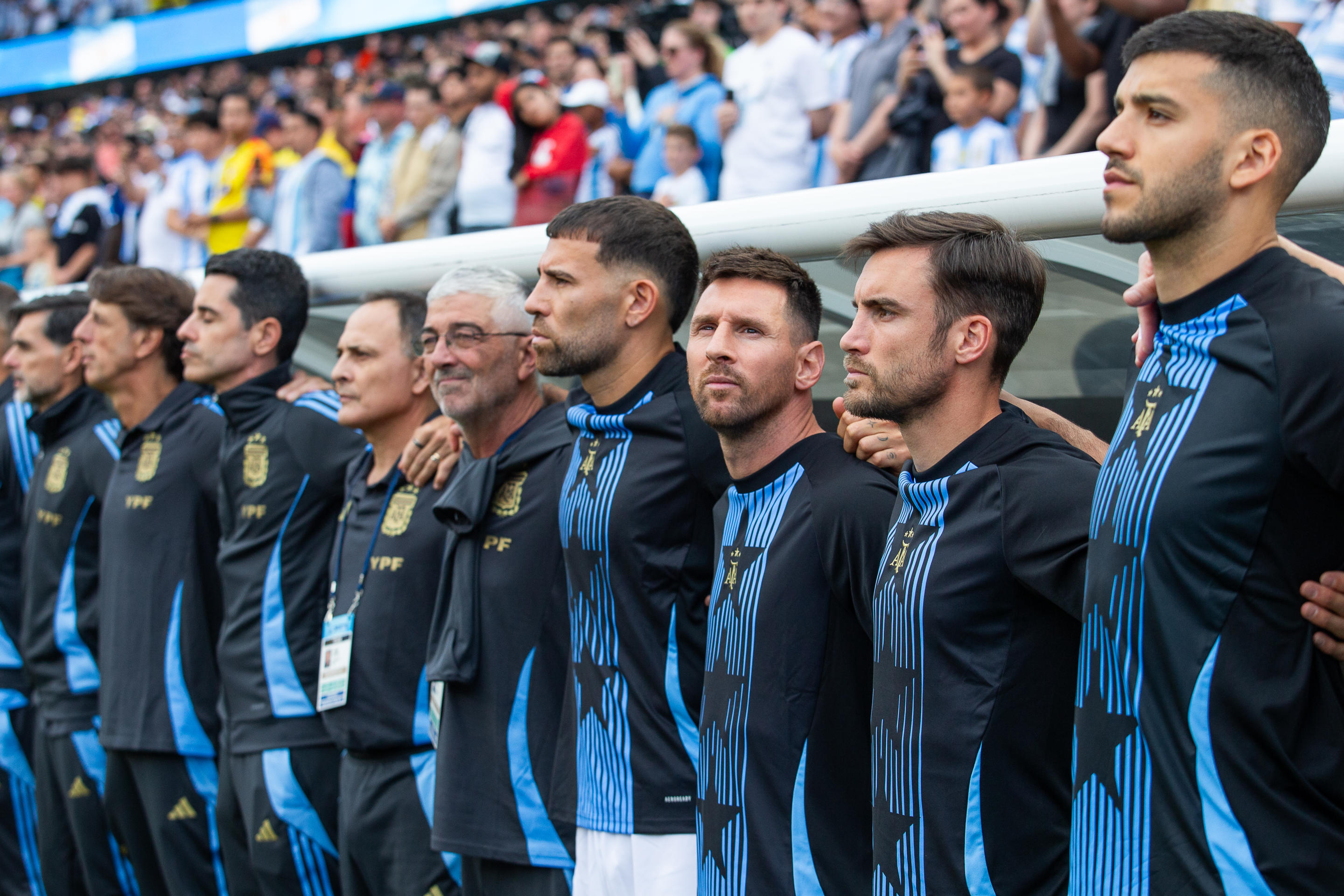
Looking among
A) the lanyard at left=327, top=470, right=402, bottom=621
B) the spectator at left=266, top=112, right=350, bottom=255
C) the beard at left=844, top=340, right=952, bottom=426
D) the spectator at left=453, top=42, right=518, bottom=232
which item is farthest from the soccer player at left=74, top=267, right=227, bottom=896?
the spectator at left=266, top=112, right=350, bottom=255

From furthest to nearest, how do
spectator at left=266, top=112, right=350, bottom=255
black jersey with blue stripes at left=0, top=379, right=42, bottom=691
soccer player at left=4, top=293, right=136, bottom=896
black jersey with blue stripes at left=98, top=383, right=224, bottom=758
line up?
spectator at left=266, top=112, right=350, bottom=255 < black jersey with blue stripes at left=0, top=379, right=42, bottom=691 < soccer player at left=4, top=293, right=136, bottom=896 < black jersey with blue stripes at left=98, top=383, right=224, bottom=758

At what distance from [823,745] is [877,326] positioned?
2.80 feet

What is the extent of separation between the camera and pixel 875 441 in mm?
2928

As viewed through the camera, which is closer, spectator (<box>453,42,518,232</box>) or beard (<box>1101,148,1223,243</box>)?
beard (<box>1101,148,1223,243</box>)

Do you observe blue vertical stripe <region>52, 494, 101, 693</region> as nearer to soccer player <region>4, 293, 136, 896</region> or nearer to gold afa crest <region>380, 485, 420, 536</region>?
soccer player <region>4, 293, 136, 896</region>

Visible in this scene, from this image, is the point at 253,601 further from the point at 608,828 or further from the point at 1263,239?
the point at 1263,239

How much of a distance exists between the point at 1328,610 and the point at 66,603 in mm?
4753

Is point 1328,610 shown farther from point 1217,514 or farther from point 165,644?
point 165,644

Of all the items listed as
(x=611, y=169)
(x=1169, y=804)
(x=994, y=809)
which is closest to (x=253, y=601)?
(x=994, y=809)

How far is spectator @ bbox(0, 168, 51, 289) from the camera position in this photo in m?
11.8

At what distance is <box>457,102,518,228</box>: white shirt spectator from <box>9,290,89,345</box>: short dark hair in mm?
2891

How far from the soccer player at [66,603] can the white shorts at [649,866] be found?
9.35 feet

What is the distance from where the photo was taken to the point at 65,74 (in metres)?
23.4

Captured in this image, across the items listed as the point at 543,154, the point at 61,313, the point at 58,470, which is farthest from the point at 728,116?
the point at 58,470
